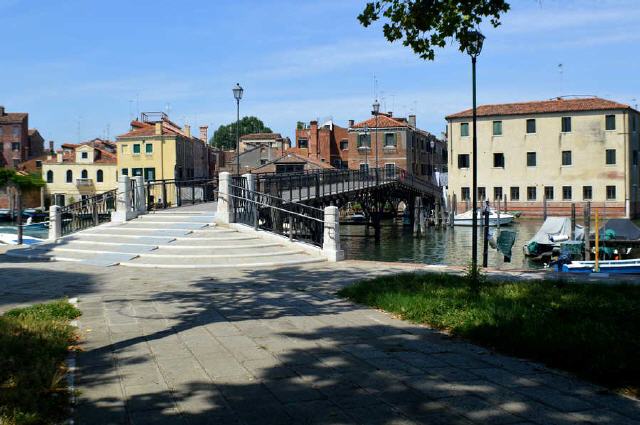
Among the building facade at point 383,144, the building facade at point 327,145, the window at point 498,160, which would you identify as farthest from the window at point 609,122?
the building facade at point 327,145

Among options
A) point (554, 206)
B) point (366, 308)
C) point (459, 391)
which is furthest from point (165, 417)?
point (554, 206)

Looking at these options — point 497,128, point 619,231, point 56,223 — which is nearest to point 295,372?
point 56,223

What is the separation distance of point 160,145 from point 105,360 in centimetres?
6477

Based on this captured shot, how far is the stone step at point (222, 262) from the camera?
16.6 meters

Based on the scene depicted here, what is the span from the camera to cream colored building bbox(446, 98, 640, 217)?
58688mm

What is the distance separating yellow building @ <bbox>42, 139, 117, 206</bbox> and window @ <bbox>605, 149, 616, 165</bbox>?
53.5m

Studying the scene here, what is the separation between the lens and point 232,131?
13675cm

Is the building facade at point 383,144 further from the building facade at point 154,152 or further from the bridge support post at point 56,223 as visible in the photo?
the bridge support post at point 56,223

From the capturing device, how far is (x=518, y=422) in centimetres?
503

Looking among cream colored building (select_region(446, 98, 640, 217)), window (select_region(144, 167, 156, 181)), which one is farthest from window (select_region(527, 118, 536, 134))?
window (select_region(144, 167, 156, 181))

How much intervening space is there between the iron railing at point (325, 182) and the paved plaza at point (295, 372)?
17.7 meters

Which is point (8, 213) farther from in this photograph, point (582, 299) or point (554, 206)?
point (582, 299)

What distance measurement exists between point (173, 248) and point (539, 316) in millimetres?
12309

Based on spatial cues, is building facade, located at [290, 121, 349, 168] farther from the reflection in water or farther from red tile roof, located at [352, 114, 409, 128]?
the reflection in water
